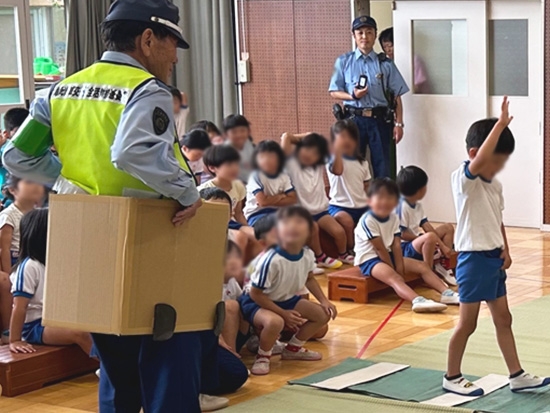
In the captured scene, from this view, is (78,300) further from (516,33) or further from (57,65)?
(57,65)

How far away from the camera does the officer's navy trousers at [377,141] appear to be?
133 cm

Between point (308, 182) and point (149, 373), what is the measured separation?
89 centimetres

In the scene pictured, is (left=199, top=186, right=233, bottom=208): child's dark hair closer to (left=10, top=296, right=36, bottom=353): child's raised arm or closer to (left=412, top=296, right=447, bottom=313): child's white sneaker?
(left=10, top=296, right=36, bottom=353): child's raised arm

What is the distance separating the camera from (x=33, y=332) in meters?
3.50

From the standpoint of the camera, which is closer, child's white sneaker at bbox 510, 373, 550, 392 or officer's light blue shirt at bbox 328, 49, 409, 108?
officer's light blue shirt at bbox 328, 49, 409, 108

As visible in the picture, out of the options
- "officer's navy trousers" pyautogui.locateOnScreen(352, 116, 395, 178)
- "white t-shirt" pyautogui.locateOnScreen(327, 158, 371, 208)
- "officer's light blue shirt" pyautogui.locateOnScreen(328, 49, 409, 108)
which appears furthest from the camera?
"officer's light blue shirt" pyautogui.locateOnScreen(328, 49, 409, 108)

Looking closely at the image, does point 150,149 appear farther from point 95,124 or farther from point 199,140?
point 199,140

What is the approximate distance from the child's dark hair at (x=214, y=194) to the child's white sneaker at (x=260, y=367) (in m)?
1.78

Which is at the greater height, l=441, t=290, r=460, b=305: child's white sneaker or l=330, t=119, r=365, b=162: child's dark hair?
l=330, t=119, r=365, b=162: child's dark hair

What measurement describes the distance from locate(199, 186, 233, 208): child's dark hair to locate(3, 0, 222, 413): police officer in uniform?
0.8 inches

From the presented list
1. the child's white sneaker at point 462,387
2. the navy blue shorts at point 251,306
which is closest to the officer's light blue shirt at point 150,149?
the child's white sneaker at point 462,387

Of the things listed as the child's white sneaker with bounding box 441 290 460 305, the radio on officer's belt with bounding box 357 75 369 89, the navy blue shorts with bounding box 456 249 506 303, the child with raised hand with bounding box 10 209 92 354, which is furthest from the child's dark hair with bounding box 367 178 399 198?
the child's white sneaker with bounding box 441 290 460 305

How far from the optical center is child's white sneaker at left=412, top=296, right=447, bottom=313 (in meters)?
4.14

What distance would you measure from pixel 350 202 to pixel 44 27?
21.7ft
